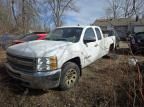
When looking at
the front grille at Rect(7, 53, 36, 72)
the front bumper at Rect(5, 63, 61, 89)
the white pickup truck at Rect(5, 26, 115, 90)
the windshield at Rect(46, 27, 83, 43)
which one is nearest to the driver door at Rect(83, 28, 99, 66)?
the white pickup truck at Rect(5, 26, 115, 90)

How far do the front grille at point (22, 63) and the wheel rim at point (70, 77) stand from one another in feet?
3.29

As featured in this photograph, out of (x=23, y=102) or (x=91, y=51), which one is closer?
(x=23, y=102)

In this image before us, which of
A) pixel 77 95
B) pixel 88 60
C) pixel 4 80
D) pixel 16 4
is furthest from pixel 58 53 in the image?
pixel 16 4

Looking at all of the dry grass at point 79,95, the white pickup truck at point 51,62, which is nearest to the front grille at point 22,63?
the white pickup truck at point 51,62

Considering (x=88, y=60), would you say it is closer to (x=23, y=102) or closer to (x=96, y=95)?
(x=96, y=95)

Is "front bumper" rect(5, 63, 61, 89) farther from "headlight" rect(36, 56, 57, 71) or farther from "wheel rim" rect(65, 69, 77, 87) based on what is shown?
"wheel rim" rect(65, 69, 77, 87)

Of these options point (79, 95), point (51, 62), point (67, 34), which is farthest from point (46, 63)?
point (67, 34)

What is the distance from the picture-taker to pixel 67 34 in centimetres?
598

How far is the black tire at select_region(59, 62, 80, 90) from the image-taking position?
15.1ft

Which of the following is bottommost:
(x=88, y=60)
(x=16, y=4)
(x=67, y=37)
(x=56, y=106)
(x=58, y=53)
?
(x=56, y=106)

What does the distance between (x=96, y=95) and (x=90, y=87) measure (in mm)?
543

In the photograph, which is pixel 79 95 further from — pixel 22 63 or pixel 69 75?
pixel 22 63

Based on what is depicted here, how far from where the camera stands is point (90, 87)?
506cm

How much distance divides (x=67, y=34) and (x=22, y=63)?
2.09 metres
